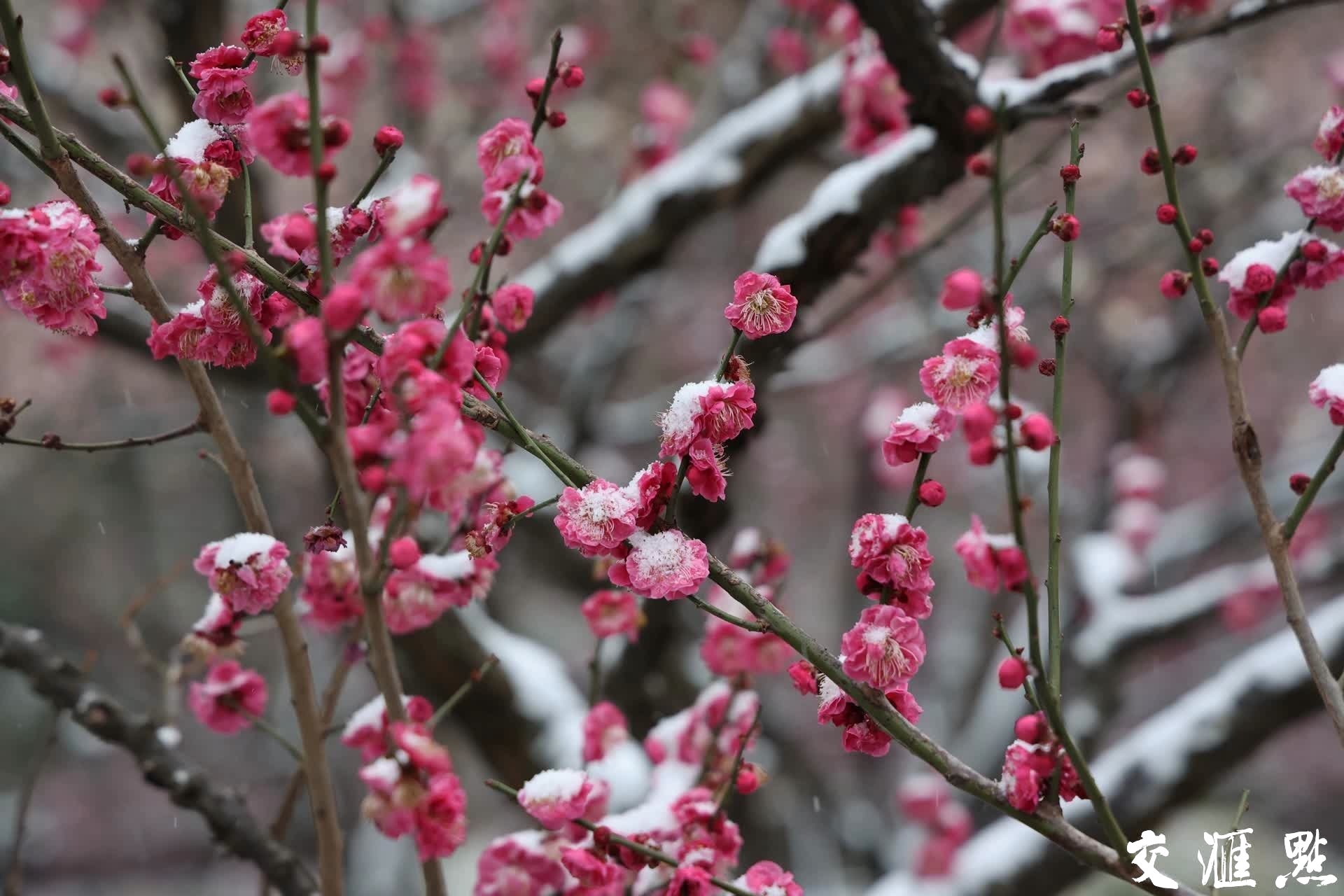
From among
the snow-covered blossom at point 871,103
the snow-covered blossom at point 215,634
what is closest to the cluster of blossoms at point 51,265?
the snow-covered blossom at point 215,634

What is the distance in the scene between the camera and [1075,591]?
388 centimetres

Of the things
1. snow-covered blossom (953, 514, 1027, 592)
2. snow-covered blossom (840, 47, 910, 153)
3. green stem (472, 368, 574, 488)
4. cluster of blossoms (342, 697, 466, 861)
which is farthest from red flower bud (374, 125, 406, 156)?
snow-covered blossom (840, 47, 910, 153)

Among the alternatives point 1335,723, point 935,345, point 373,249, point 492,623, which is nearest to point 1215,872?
point 1335,723

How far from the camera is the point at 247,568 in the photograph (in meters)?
1.14

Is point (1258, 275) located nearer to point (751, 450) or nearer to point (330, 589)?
point (330, 589)

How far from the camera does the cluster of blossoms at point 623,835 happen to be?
1.10 m

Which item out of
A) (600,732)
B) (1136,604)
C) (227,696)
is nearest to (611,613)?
(600,732)

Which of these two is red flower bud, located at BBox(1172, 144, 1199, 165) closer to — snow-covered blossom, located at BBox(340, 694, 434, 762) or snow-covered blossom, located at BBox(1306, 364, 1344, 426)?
snow-covered blossom, located at BBox(1306, 364, 1344, 426)

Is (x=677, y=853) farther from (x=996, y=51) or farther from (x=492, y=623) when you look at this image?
(x=996, y=51)

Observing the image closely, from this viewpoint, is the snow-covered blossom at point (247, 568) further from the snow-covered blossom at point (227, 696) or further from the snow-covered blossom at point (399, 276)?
the snow-covered blossom at point (399, 276)

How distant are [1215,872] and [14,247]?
145 centimetres

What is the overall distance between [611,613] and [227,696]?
0.60 meters

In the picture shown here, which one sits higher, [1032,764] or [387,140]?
[387,140]

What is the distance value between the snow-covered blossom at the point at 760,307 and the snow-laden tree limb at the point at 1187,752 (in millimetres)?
1823
